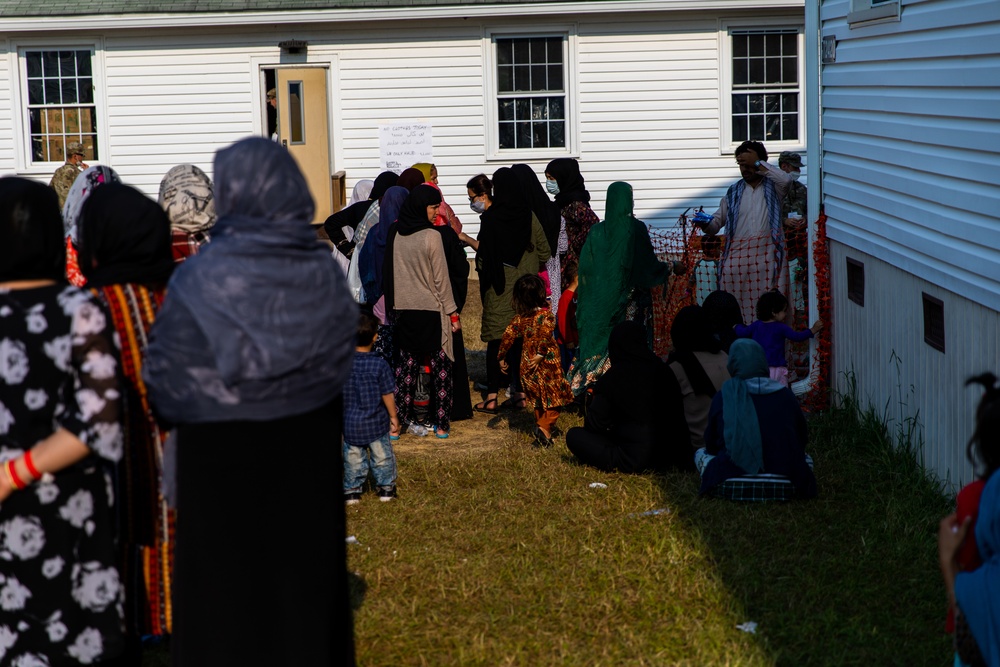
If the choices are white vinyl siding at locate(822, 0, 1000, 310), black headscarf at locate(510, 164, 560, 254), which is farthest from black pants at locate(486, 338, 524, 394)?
white vinyl siding at locate(822, 0, 1000, 310)

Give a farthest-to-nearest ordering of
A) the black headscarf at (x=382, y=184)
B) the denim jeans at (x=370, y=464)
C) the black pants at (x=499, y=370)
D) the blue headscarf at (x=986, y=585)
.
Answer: the black headscarf at (x=382, y=184) < the black pants at (x=499, y=370) < the denim jeans at (x=370, y=464) < the blue headscarf at (x=986, y=585)

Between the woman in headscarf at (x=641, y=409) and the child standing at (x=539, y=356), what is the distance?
2.51ft

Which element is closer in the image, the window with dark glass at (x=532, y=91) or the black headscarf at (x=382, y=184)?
the black headscarf at (x=382, y=184)

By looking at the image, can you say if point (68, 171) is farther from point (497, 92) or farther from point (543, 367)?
point (543, 367)

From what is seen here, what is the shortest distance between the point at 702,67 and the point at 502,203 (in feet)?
26.1

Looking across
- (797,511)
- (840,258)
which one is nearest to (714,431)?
(797,511)

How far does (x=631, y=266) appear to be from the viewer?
888 centimetres

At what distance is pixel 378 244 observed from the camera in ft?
29.3

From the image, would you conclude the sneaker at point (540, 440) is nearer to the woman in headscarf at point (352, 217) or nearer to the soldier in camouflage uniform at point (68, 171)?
the woman in headscarf at point (352, 217)

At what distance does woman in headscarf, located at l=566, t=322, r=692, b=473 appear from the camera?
7324mm

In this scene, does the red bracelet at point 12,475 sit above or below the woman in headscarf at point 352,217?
below

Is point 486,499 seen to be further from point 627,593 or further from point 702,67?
point 702,67

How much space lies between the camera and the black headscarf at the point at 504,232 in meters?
9.27

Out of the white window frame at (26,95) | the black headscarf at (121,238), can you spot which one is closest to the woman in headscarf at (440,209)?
the black headscarf at (121,238)
